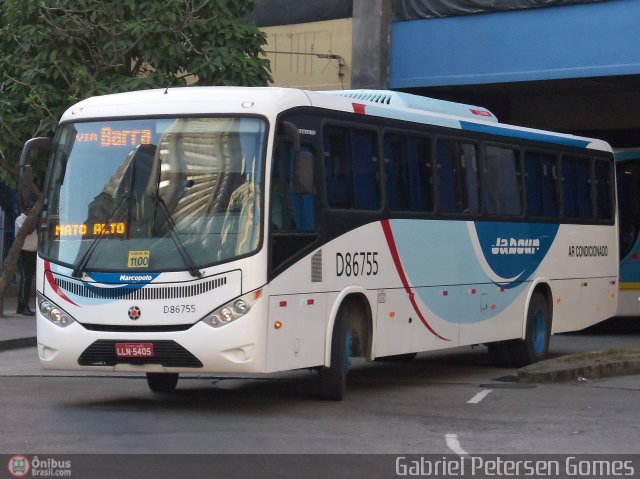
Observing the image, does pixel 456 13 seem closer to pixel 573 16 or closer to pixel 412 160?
pixel 573 16

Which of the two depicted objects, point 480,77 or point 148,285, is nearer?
point 148,285

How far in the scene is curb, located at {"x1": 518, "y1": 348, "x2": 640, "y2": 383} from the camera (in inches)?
603

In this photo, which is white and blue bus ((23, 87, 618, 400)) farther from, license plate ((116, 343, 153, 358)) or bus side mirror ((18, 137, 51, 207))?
bus side mirror ((18, 137, 51, 207))

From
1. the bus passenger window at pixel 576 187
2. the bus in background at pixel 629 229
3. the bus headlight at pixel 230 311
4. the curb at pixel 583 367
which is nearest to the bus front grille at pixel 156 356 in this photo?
the bus headlight at pixel 230 311

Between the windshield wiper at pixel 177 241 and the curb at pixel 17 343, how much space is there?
25.1 feet

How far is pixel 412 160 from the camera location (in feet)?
49.1

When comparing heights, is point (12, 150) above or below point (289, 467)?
above

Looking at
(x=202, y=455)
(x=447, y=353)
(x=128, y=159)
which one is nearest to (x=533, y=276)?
(x=447, y=353)

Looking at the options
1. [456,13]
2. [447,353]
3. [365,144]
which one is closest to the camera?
[365,144]

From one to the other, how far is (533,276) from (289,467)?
356 inches

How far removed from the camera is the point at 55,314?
12.5m

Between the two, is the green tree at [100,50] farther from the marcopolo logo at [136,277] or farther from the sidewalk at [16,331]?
the marcopolo logo at [136,277]

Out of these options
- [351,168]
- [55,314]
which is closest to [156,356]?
[55,314]

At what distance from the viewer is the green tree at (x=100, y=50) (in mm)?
21203
